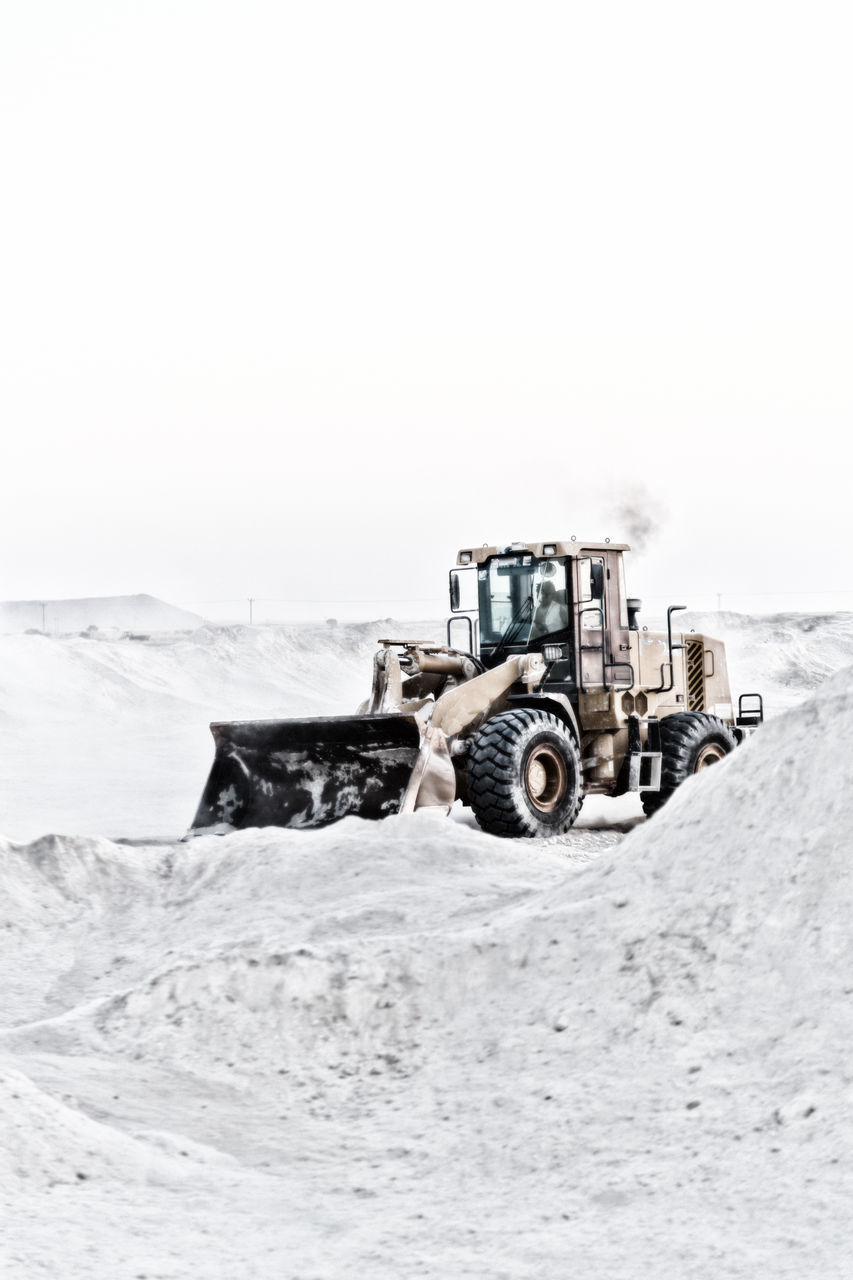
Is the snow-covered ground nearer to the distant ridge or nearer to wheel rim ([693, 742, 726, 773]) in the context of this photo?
wheel rim ([693, 742, 726, 773])

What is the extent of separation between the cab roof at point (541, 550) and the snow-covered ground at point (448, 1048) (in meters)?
3.52

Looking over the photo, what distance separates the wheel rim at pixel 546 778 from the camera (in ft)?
39.7

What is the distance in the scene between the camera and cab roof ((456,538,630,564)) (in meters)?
12.9

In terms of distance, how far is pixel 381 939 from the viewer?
24.3 ft

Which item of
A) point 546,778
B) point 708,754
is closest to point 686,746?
point 708,754

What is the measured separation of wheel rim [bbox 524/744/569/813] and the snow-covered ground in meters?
1.77

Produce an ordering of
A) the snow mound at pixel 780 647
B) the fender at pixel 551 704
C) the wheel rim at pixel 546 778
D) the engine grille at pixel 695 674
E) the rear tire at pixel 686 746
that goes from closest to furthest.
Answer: the wheel rim at pixel 546 778 → the fender at pixel 551 704 → the rear tire at pixel 686 746 → the engine grille at pixel 695 674 → the snow mound at pixel 780 647

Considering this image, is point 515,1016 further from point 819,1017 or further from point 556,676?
point 556,676

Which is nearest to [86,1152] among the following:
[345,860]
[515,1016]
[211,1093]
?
[211,1093]

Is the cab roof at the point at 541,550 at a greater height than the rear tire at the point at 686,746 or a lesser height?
greater

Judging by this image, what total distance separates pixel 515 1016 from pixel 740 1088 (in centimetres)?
130

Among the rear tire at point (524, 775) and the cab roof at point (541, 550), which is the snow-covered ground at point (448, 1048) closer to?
the rear tire at point (524, 775)

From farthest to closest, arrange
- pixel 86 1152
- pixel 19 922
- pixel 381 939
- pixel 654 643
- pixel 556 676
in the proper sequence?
pixel 654 643, pixel 556 676, pixel 19 922, pixel 381 939, pixel 86 1152

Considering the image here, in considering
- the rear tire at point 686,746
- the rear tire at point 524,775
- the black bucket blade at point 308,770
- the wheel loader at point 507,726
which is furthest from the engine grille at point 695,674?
the black bucket blade at point 308,770
